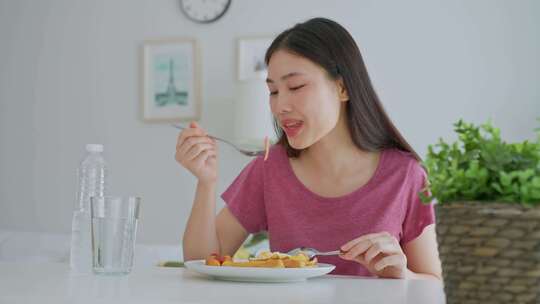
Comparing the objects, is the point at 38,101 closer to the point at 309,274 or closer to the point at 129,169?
the point at 129,169

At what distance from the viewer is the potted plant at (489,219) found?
753 millimetres

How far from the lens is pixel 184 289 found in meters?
1.06

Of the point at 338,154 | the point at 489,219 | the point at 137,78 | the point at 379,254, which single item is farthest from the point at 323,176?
the point at 137,78

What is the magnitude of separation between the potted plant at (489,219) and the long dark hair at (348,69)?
107 centimetres

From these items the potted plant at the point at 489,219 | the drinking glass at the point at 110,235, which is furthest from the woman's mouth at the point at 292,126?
the potted plant at the point at 489,219

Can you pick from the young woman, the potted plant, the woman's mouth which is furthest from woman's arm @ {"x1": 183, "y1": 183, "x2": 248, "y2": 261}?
the potted plant

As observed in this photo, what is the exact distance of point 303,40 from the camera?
1857 mm

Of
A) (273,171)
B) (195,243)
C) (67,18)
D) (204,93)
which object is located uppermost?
(67,18)

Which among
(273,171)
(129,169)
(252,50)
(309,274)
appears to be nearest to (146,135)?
(129,169)

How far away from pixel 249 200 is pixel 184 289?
91 cm

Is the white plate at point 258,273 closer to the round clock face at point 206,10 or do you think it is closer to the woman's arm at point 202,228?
the woman's arm at point 202,228

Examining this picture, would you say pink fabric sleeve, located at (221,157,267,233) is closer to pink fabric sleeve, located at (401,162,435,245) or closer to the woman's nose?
the woman's nose

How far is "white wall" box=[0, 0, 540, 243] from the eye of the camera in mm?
3543

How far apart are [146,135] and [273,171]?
2086 millimetres
